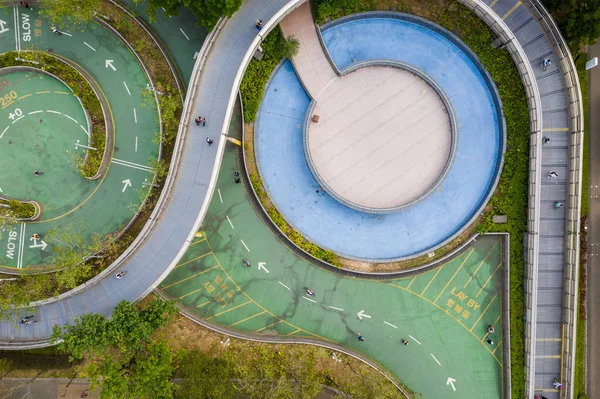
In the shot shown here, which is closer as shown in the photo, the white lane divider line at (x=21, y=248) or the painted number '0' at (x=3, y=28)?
the white lane divider line at (x=21, y=248)

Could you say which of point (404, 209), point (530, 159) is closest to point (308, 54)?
point (404, 209)

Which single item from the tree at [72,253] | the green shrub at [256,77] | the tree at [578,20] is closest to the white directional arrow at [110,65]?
the green shrub at [256,77]

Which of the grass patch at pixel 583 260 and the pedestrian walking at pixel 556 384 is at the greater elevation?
the grass patch at pixel 583 260

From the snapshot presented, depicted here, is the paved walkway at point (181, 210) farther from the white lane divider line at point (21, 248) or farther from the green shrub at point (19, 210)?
the green shrub at point (19, 210)

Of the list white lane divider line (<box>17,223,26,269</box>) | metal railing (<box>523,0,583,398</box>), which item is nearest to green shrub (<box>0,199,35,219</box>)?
white lane divider line (<box>17,223,26,269</box>)

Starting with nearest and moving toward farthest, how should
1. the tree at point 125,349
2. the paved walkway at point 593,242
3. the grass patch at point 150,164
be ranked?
1. the tree at point 125,349
2. the grass patch at point 150,164
3. the paved walkway at point 593,242

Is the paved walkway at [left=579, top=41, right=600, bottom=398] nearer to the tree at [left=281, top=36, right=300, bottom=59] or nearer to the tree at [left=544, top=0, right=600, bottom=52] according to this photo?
the tree at [left=544, top=0, right=600, bottom=52]

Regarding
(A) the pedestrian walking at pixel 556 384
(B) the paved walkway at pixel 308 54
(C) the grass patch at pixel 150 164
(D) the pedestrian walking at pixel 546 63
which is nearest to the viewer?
(C) the grass patch at pixel 150 164

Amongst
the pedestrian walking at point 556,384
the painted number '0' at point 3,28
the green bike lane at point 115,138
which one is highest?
the painted number '0' at point 3,28
